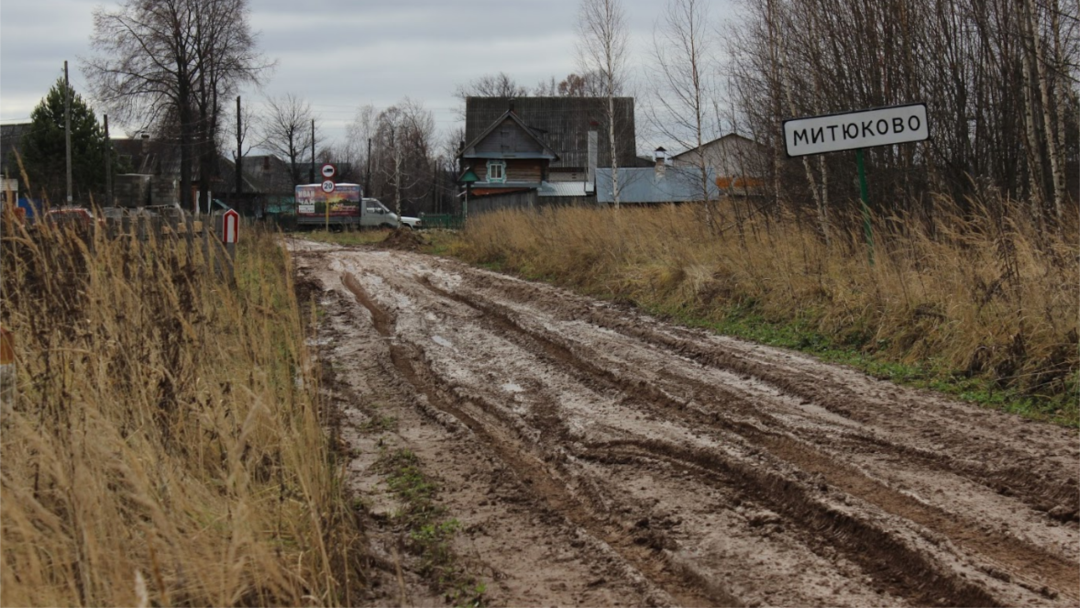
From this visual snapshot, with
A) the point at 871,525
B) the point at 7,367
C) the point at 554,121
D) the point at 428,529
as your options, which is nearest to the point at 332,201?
the point at 554,121

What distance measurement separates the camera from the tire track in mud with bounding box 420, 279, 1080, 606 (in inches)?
139

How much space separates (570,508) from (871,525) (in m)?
1.40

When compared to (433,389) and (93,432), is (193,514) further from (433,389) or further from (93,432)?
(433,389)

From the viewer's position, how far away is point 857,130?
31.4 feet

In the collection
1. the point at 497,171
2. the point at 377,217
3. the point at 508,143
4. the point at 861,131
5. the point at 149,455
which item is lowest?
the point at 149,455

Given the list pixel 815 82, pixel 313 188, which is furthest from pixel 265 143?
pixel 815 82

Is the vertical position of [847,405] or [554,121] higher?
[554,121]

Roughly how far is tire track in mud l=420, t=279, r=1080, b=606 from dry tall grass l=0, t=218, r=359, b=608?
2067 millimetres

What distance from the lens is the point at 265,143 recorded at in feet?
214

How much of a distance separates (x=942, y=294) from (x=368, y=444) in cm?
532

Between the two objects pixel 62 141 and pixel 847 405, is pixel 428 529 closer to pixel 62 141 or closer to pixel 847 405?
pixel 847 405

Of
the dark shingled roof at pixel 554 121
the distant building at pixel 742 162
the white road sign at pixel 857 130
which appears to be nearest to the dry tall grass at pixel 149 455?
the white road sign at pixel 857 130

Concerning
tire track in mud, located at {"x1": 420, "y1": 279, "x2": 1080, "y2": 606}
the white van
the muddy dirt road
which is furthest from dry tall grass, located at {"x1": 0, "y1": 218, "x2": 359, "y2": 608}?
the white van

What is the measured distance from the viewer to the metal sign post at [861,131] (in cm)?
938
